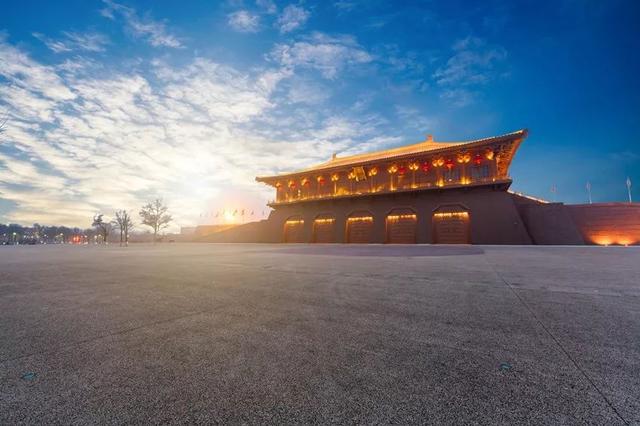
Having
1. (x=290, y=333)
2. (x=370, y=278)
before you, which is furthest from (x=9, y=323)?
(x=370, y=278)

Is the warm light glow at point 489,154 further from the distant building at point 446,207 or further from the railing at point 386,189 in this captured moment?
the railing at point 386,189

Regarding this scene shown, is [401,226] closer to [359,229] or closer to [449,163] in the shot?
[359,229]

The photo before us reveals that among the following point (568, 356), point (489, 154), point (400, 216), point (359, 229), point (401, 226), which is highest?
point (489, 154)

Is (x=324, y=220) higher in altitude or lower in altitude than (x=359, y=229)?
higher

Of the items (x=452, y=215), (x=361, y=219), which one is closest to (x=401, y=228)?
(x=361, y=219)

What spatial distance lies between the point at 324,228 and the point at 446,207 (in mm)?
12804

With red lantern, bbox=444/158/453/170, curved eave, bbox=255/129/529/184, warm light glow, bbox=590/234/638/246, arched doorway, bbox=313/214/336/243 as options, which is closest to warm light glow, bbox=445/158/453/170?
red lantern, bbox=444/158/453/170

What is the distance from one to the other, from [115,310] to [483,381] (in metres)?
4.01

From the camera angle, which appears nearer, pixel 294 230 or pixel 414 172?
pixel 414 172

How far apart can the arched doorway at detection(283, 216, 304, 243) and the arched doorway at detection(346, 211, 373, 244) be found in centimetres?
620

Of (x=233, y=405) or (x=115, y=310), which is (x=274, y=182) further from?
(x=233, y=405)

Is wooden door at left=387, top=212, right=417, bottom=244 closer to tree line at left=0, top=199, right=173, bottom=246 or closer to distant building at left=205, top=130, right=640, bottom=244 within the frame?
distant building at left=205, top=130, right=640, bottom=244

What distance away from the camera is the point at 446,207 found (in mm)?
24188

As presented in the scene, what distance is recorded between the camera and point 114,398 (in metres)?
1.48
